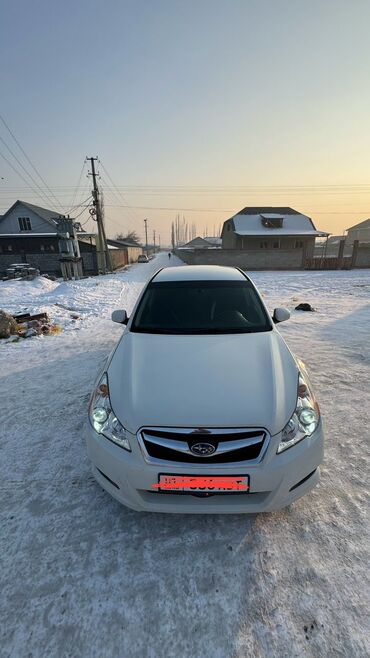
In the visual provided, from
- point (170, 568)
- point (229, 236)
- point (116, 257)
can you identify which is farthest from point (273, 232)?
point (170, 568)

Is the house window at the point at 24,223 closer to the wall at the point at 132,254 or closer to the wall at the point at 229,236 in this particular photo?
the wall at the point at 132,254

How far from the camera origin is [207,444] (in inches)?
69.4

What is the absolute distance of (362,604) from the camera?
160 cm

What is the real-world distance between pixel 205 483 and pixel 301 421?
77 cm

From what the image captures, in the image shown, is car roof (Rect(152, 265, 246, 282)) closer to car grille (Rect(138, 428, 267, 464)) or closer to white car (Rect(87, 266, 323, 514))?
white car (Rect(87, 266, 323, 514))

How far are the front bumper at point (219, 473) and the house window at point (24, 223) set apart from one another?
1545 inches

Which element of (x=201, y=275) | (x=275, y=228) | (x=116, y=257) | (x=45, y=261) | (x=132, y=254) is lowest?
(x=132, y=254)

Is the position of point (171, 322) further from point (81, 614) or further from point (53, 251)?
point (53, 251)

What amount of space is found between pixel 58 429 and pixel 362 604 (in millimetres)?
2907

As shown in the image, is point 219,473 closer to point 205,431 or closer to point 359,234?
point 205,431

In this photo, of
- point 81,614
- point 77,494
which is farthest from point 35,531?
point 81,614

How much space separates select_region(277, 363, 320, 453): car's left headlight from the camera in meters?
1.86

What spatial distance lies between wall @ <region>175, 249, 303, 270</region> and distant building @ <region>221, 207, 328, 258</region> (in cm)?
972

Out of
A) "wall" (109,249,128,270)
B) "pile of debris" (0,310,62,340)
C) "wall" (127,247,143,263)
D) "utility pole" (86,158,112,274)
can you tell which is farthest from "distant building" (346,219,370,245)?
"pile of debris" (0,310,62,340)
